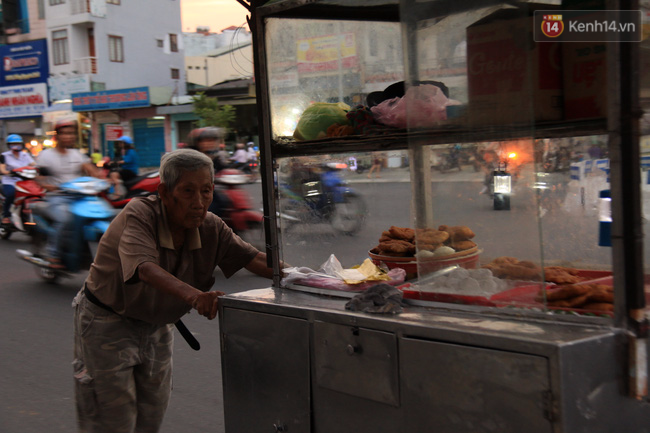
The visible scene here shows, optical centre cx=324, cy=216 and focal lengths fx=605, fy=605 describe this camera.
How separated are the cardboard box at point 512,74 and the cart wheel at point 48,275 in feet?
19.6

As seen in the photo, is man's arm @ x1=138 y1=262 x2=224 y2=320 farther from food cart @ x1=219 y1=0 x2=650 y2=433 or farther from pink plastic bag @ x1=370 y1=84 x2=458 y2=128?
pink plastic bag @ x1=370 y1=84 x2=458 y2=128

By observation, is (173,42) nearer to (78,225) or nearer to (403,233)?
(78,225)

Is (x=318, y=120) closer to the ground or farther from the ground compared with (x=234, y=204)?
farther from the ground

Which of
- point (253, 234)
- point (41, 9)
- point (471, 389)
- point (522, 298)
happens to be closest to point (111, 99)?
point (41, 9)

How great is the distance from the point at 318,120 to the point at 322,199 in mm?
365

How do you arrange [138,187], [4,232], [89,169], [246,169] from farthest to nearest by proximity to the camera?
[246,169] → [4,232] → [138,187] → [89,169]

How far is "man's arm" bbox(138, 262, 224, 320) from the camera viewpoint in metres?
2.02

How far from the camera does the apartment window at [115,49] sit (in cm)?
2897

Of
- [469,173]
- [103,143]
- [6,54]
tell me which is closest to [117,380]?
[469,173]

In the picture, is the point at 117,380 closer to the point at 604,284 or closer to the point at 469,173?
the point at 469,173

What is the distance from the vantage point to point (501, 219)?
1772mm

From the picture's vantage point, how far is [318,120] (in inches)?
89.5

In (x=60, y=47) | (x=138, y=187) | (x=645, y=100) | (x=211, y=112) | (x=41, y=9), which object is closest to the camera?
(x=645, y=100)

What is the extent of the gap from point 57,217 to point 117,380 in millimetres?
4556
